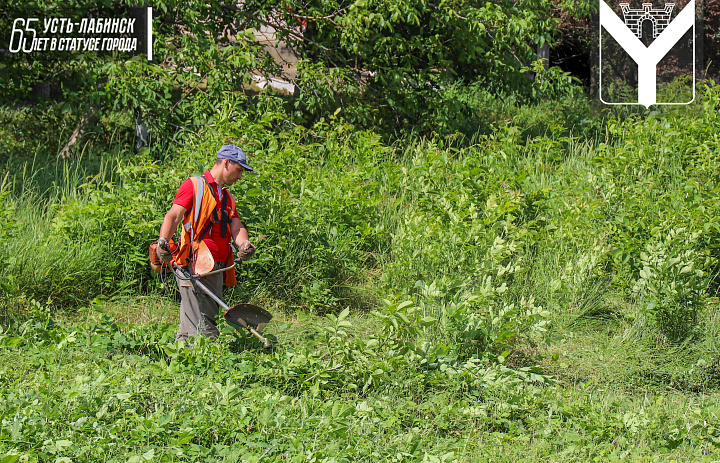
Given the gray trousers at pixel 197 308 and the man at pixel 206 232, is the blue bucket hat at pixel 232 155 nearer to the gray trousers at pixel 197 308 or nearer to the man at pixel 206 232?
the man at pixel 206 232

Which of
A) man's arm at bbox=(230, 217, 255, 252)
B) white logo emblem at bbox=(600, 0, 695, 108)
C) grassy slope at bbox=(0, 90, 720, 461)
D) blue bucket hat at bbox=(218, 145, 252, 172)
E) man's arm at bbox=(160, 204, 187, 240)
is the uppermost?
white logo emblem at bbox=(600, 0, 695, 108)

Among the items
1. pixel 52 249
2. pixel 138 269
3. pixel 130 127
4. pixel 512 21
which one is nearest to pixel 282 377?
pixel 138 269

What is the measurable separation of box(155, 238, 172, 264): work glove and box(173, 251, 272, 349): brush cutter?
0.08 m

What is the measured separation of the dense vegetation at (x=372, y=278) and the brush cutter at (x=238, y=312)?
0.15m

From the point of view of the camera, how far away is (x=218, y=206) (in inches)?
180

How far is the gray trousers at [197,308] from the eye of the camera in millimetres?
4648

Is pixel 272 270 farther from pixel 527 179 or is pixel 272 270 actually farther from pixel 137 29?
pixel 137 29

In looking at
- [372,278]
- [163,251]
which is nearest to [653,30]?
[372,278]

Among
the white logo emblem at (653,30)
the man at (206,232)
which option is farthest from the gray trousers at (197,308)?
the white logo emblem at (653,30)

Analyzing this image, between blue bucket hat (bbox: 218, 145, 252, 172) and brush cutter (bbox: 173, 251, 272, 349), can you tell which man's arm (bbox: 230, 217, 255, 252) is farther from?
blue bucket hat (bbox: 218, 145, 252, 172)

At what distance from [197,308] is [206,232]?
533 millimetres

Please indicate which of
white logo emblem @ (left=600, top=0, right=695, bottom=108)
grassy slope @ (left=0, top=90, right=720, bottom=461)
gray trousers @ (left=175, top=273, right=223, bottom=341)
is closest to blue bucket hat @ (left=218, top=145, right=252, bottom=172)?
gray trousers @ (left=175, top=273, right=223, bottom=341)

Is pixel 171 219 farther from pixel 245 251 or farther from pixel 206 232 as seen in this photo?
pixel 245 251

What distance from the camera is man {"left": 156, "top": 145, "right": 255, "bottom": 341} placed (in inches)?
176
